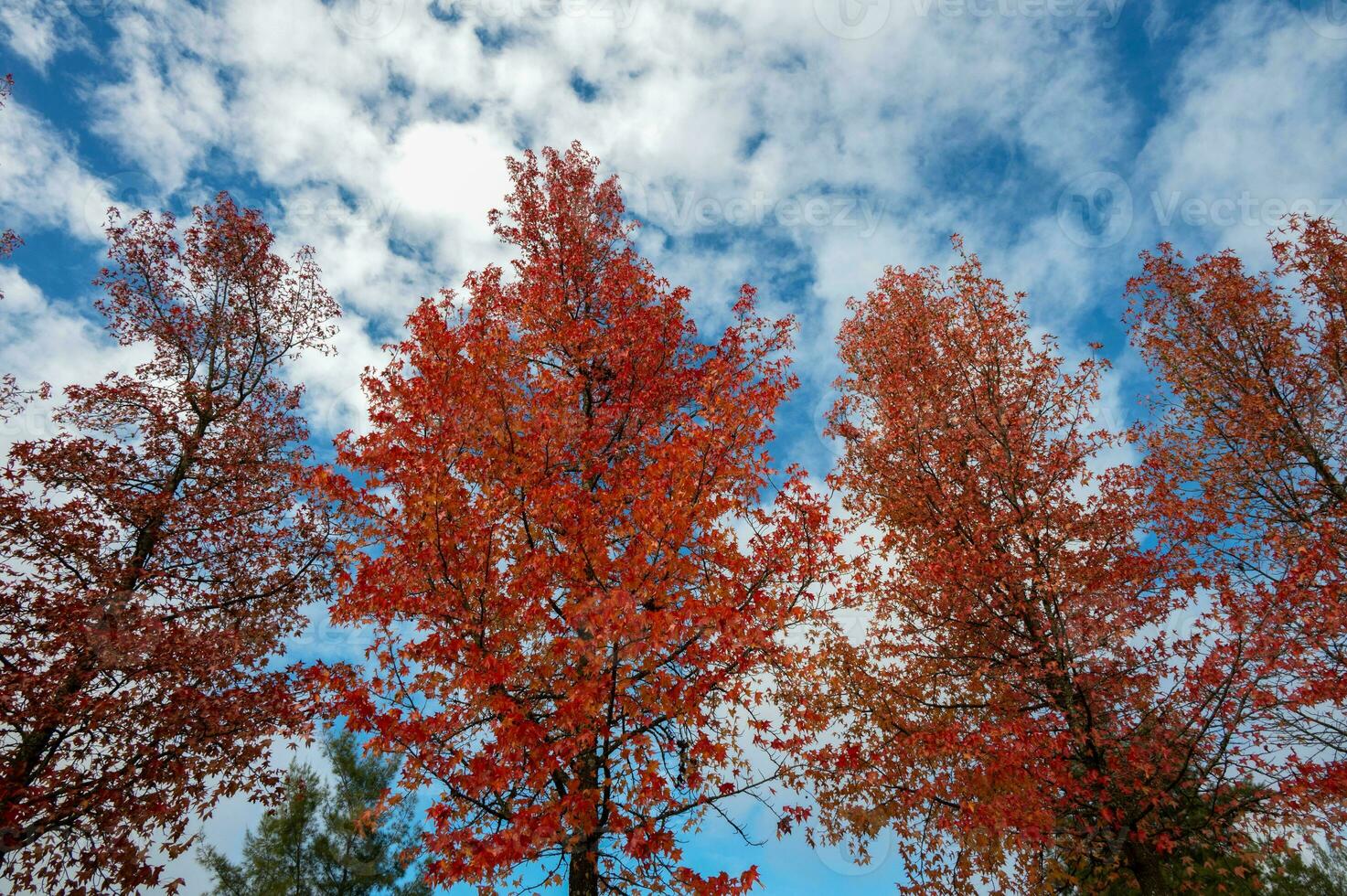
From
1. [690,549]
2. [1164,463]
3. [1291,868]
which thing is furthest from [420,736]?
[1291,868]

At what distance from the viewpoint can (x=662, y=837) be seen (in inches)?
261

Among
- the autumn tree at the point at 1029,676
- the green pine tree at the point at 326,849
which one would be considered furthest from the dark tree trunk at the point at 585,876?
the green pine tree at the point at 326,849

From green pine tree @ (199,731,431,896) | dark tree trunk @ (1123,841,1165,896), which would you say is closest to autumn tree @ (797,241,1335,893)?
dark tree trunk @ (1123,841,1165,896)

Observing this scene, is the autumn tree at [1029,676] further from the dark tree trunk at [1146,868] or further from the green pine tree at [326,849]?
the green pine tree at [326,849]

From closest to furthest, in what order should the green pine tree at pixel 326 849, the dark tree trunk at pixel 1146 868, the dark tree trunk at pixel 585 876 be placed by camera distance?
1. the dark tree trunk at pixel 585 876
2. the dark tree trunk at pixel 1146 868
3. the green pine tree at pixel 326 849

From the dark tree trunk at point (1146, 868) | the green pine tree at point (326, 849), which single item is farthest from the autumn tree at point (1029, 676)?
the green pine tree at point (326, 849)

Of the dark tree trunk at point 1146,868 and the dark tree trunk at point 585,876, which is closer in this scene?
the dark tree trunk at point 585,876

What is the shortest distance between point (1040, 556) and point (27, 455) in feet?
54.1

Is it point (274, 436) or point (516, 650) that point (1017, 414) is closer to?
point (516, 650)

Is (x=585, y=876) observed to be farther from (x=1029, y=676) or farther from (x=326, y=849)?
(x=326, y=849)

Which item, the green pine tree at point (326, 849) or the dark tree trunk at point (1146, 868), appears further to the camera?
the green pine tree at point (326, 849)

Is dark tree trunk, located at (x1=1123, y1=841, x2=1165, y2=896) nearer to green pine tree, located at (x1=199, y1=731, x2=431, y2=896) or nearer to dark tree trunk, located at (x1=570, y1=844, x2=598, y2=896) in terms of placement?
dark tree trunk, located at (x1=570, y1=844, x2=598, y2=896)

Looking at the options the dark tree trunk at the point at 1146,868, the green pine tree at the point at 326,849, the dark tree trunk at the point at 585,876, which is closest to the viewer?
the dark tree trunk at the point at 585,876

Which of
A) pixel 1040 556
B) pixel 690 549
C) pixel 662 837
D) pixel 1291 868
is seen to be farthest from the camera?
pixel 1291 868
